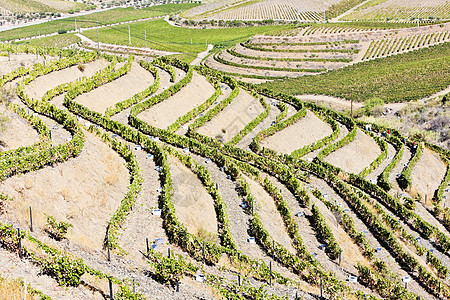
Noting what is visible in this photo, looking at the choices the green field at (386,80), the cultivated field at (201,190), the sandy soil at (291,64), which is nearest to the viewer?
the cultivated field at (201,190)

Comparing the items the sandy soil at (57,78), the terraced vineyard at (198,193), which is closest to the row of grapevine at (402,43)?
the terraced vineyard at (198,193)

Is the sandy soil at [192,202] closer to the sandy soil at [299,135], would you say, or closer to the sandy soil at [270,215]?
the sandy soil at [270,215]

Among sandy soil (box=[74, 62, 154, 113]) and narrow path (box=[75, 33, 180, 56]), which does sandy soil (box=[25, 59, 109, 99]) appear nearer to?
sandy soil (box=[74, 62, 154, 113])

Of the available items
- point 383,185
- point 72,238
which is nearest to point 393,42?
point 383,185

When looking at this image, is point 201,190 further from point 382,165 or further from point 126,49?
point 126,49

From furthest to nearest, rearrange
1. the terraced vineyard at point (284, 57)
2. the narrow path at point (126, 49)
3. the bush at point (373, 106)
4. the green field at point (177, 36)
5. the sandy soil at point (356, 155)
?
the green field at point (177, 36), the narrow path at point (126, 49), the terraced vineyard at point (284, 57), the bush at point (373, 106), the sandy soil at point (356, 155)

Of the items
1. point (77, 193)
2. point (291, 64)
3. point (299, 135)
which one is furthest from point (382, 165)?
point (291, 64)
